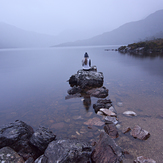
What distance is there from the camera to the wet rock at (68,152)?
387cm

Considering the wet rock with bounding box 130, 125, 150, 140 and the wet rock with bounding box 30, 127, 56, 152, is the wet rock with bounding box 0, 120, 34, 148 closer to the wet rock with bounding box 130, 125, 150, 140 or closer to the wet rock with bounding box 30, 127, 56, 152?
the wet rock with bounding box 30, 127, 56, 152

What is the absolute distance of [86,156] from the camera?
431 cm

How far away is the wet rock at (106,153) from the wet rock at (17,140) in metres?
2.56

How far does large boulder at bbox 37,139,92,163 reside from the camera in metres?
3.86

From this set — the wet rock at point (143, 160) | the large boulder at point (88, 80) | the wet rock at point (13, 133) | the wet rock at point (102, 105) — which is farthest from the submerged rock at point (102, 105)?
the wet rock at point (13, 133)

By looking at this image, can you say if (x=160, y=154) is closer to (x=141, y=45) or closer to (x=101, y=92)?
A: (x=101, y=92)

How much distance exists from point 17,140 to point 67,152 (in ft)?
7.96

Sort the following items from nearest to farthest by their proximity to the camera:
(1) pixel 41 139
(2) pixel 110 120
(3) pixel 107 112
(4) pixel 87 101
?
(1) pixel 41 139
(2) pixel 110 120
(3) pixel 107 112
(4) pixel 87 101

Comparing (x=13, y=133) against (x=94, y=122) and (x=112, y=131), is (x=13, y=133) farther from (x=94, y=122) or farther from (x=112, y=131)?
(x=112, y=131)

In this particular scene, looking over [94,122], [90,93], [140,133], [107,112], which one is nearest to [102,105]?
[107,112]

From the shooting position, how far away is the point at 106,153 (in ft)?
14.2

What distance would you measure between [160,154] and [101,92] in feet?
23.4

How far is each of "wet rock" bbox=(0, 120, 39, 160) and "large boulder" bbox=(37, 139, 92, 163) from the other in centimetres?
107

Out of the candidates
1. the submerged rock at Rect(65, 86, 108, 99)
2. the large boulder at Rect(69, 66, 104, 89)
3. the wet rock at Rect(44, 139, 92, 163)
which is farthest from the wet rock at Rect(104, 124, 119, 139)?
the large boulder at Rect(69, 66, 104, 89)
